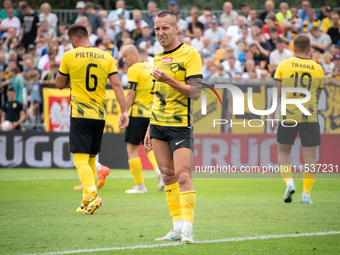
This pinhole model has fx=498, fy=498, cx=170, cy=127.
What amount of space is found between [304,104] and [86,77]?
138 inches

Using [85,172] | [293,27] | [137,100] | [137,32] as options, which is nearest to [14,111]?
[137,32]

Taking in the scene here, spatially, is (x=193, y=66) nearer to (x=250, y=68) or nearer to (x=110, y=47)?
(x=250, y=68)

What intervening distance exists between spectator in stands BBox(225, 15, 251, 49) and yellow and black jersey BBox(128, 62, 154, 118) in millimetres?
8422

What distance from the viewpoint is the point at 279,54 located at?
51.5 feet

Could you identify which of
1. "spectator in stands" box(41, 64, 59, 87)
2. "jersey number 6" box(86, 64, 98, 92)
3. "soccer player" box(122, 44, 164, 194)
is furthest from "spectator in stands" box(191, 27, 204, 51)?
"jersey number 6" box(86, 64, 98, 92)

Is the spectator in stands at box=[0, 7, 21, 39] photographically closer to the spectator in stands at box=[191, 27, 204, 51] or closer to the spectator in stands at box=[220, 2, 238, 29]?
the spectator in stands at box=[191, 27, 204, 51]

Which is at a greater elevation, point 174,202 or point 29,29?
point 29,29

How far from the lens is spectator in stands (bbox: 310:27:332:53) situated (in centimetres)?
1683

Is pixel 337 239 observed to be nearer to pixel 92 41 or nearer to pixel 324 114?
pixel 324 114

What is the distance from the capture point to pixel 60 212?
7.18 metres

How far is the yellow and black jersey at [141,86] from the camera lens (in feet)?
30.8

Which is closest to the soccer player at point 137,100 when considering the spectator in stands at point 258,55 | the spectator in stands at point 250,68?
the spectator in stands at point 250,68

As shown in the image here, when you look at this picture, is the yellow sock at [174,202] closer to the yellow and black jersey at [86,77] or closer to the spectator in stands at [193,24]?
the yellow and black jersey at [86,77]

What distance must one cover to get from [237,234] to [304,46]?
12.5 feet
